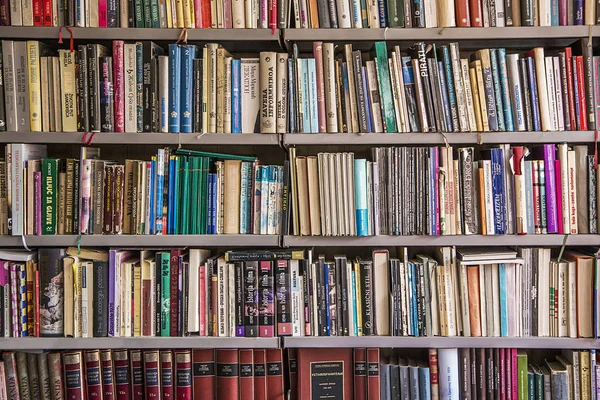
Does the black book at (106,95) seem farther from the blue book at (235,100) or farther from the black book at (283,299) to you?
the black book at (283,299)

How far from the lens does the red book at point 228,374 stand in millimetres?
1704

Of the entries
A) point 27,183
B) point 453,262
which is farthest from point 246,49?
point 453,262

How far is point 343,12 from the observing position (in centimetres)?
166

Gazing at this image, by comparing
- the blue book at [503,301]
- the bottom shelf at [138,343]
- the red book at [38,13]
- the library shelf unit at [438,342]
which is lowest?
the library shelf unit at [438,342]

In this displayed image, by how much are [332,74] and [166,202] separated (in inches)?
26.0

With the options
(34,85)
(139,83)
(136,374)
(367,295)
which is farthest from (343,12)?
(136,374)

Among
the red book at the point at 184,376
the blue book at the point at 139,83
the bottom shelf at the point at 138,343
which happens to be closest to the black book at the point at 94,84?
the blue book at the point at 139,83

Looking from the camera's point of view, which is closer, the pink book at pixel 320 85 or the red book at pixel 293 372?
the pink book at pixel 320 85

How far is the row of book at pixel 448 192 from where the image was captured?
Result: 1652 millimetres

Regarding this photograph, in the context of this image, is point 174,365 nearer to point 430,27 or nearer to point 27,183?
point 27,183

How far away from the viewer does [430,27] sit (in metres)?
1.66

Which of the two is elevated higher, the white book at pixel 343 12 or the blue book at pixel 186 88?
the white book at pixel 343 12

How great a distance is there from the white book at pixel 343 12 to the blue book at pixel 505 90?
0.48 meters

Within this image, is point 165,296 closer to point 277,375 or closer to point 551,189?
point 277,375
